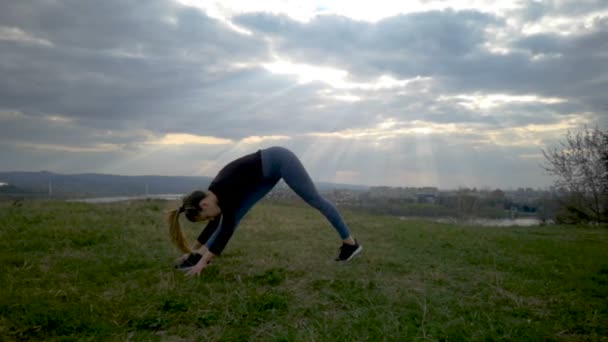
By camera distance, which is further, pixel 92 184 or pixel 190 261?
pixel 92 184

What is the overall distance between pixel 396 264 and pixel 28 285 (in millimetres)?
3952

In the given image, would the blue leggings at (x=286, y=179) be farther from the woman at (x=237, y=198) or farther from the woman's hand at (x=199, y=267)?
the woman's hand at (x=199, y=267)

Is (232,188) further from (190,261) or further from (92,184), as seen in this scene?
(92,184)

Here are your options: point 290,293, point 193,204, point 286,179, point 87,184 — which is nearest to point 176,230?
point 193,204

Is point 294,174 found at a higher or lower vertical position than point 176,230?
higher

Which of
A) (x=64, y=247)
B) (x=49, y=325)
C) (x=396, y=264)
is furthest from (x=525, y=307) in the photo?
(x=64, y=247)

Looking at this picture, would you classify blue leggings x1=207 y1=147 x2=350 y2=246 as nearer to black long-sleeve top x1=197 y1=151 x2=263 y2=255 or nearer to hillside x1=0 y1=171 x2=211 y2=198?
black long-sleeve top x1=197 y1=151 x2=263 y2=255

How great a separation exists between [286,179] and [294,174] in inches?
4.3

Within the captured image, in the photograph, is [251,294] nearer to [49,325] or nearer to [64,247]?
[49,325]

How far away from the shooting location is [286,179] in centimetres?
469

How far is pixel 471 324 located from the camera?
2.80 metres

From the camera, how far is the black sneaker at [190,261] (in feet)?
15.0

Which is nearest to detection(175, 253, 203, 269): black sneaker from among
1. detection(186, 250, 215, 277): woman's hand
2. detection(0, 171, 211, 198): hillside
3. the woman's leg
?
detection(186, 250, 215, 277): woman's hand

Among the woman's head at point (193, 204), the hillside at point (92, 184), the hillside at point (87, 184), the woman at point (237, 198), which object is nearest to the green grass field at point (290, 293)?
the woman at point (237, 198)
